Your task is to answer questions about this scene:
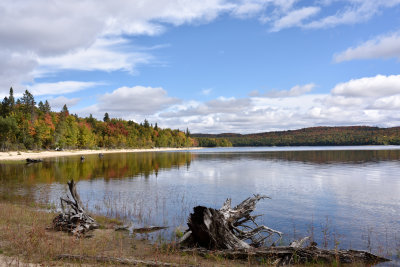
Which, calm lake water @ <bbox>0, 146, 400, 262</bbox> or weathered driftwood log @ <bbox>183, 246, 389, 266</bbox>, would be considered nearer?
weathered driftwood log @ <bbox>183, 246, 389, 266</bbox>

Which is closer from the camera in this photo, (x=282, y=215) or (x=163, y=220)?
(x=163, y=220)

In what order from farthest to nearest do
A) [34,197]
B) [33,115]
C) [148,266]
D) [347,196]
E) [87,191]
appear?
[33,115], [87,191], [347,196], [34,197], [148,266]

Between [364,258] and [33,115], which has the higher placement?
[33,115]

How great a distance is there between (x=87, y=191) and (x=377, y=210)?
1198 inches

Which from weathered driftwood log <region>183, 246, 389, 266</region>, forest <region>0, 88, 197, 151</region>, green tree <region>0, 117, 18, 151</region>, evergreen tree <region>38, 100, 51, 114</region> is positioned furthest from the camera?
evergreen tree <region>38, 100, 51, 114</region>

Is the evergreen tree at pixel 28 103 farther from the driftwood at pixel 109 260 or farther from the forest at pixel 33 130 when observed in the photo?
the driftwood at pixel 109 260

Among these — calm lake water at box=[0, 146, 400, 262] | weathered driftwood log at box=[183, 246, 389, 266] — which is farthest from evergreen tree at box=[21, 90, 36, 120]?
weathered driftwood log at box=[183, 246, 389, 266]

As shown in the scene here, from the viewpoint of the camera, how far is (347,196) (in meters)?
32.2

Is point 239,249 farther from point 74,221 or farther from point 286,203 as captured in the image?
point 286,203

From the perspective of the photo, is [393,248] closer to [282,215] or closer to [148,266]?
[282,215]

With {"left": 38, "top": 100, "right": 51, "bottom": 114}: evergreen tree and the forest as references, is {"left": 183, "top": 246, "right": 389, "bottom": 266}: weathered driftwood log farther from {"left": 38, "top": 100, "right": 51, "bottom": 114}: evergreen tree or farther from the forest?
{"left": 38, "top": 100, "right": 51, "bottom": 114}: evergreen tree

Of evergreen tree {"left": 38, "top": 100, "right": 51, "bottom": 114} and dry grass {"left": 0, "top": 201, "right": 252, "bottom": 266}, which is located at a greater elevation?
evergreen tree {"left": 38, "top": 100, "right": 51, "bottom": 114}

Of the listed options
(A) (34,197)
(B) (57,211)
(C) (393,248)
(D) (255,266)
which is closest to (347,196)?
(C) (393,248)

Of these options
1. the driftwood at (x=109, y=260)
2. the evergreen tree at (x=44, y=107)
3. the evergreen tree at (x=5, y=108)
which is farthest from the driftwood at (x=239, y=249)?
the evergreen tree at (x=44, y=107)
